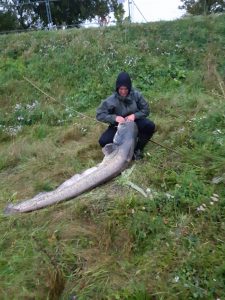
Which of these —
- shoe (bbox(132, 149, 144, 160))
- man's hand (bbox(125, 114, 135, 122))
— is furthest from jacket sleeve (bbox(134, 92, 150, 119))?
shoe (bbox(132, 149, 144, 160))

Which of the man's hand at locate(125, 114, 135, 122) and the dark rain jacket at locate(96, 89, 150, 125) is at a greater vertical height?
the dark rain jacket at locate(96, 89, 150, 125)

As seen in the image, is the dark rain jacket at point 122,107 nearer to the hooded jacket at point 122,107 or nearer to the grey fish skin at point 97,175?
the hooded jacket at point 122,107

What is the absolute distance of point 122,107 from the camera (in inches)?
220

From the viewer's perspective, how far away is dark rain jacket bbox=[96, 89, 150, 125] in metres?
5.55

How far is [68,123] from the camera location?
26.4 feet

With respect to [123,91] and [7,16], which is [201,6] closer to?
[7,16]

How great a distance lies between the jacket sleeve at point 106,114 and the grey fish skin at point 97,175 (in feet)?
0.50

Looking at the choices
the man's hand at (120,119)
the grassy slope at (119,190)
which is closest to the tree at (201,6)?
the grassy slope at (119,190)

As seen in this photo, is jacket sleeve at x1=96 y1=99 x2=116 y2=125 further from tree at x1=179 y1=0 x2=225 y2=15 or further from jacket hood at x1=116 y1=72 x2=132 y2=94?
tree at x1=179 y1=0 x2=225 y2=15

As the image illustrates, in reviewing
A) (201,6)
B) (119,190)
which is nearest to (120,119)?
(119,190)

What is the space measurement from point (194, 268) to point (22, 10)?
15.8 m

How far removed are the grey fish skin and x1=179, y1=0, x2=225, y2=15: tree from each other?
11.1m

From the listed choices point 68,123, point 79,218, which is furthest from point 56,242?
point 68,123

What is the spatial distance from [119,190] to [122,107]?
1342 mm
